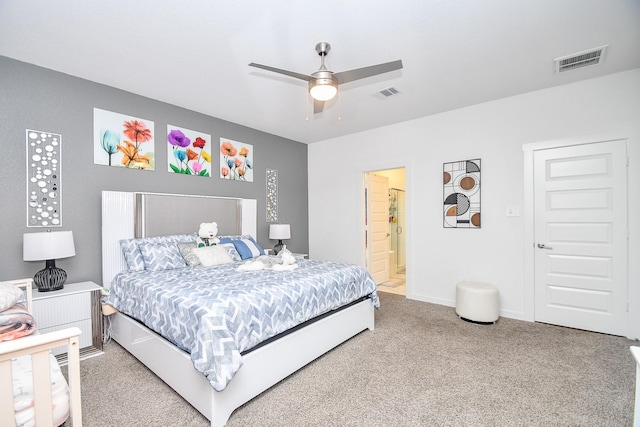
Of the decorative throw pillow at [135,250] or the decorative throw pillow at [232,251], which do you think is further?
the decorative throw pillow at [232,251]

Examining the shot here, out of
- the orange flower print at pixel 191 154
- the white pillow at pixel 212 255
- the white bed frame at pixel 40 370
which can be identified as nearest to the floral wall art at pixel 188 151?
the orange flower print at pixel 191 154

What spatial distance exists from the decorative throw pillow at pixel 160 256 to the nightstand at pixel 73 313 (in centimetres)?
48

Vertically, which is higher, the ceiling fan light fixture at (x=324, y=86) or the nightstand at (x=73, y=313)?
the ceiling fan light fixture at (x=324, y=86)

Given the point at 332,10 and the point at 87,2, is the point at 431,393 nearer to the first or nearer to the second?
the point at 332,10

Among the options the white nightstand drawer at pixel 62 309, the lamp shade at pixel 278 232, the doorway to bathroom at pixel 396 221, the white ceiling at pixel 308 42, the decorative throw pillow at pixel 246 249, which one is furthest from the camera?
the doorway to bathroom at pixel 396 221

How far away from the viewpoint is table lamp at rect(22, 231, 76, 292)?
251 centimetres

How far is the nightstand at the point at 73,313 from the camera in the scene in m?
2.49

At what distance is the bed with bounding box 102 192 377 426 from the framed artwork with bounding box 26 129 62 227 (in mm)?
402

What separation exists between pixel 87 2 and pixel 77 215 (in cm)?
203

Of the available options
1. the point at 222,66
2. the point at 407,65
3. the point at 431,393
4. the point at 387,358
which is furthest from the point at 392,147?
the point at 431,393

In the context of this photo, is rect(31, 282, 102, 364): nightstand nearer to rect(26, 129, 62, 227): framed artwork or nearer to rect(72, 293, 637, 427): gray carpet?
rect(72, 293, 637, 427): gray carpet

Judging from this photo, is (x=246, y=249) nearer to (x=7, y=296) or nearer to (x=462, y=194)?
(x=7, y=296)

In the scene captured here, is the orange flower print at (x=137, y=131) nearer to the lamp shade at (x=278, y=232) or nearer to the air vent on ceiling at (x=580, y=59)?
the lamp shade at (x=278, y=232)

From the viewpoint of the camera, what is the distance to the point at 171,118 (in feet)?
12.3
